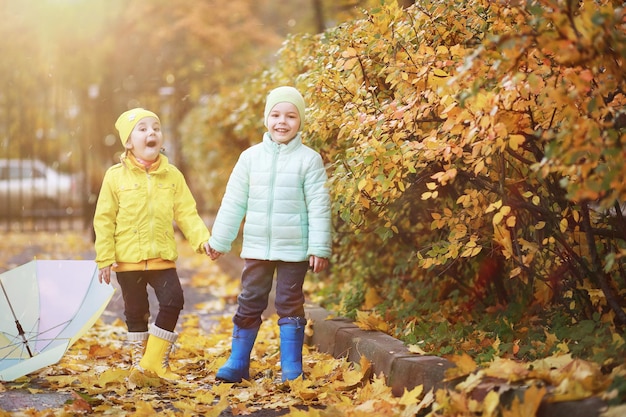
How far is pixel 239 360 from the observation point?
469 centimetres

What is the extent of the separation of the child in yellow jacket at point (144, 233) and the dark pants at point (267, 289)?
13.0 inches

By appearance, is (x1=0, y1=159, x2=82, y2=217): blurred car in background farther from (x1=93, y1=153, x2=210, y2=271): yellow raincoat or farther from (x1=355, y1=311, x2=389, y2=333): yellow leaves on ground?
(x1=355, y1=311, x2=389, y2=333): yellow leaves on ground

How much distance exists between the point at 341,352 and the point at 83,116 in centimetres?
1064

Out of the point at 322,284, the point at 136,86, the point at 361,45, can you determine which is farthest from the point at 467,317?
the point at 136,86

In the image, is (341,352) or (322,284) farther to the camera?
(322,284)

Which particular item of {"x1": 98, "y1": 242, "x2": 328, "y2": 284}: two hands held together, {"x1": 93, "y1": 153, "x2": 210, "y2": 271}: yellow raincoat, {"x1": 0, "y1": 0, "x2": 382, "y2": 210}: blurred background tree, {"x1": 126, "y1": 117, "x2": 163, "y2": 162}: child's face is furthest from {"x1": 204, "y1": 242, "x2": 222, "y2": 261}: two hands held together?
{"x1": 0, "y1": 0, "x2": 382, "y2": 210}: blurred background tree

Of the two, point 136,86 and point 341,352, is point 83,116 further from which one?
point 341,352

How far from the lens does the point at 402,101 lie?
13.4ft

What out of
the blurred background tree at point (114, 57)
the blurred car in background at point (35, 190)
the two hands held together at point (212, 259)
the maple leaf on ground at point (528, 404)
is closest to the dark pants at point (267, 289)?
the two hands held together at point (212, 259)

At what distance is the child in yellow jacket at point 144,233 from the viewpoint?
4.77 m

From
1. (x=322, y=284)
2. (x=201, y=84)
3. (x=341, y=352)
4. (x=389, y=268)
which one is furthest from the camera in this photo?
(x=201, y=84)

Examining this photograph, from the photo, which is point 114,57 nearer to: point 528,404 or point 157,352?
point 157,352

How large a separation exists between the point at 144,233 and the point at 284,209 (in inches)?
34.0

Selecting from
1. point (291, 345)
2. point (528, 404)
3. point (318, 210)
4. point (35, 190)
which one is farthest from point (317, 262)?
point (35, 190)
